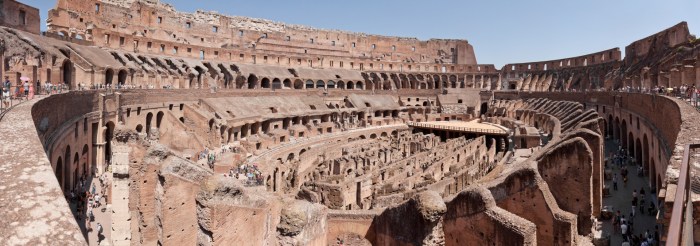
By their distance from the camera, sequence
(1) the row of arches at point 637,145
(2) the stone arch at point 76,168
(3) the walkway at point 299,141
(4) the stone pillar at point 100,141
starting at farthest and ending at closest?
(3) the walkway at point 299,141 < (4) the stone pillar at point 100,141 < (2) the stone arch at point 76,168 < (1) the row of arches at point 637,145

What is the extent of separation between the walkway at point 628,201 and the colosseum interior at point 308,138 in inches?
8.9

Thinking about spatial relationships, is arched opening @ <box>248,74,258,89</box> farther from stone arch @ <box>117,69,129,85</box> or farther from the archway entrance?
the archway entrance

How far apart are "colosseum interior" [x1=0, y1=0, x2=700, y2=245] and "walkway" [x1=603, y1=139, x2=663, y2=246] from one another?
0.74ft

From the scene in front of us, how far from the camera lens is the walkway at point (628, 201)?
1220 cm

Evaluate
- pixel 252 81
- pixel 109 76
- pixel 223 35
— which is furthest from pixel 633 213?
pixel 223 35

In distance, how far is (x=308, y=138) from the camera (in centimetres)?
3023

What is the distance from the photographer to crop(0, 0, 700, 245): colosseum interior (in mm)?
7094

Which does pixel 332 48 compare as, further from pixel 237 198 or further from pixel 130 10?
pixel 237 198

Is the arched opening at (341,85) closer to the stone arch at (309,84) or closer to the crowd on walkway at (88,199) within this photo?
the stone arch at (309,84)

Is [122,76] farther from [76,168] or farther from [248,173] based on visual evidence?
[248,173]

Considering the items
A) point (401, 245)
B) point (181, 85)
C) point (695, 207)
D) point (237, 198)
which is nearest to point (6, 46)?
point (181, 85)

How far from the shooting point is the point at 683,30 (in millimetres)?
27953

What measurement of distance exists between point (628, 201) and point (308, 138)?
19.8 meters

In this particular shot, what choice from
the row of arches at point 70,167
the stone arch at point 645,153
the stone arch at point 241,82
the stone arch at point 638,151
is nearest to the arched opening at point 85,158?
the row of arches at point 70,167
